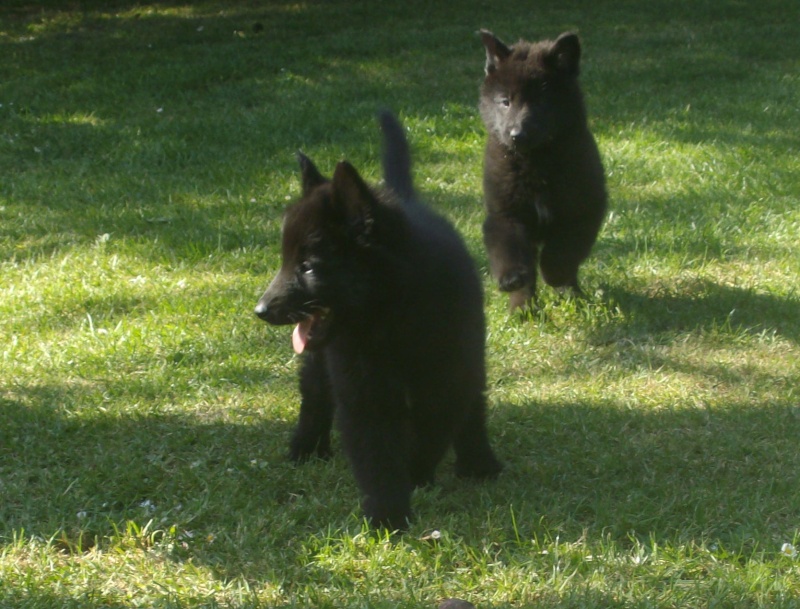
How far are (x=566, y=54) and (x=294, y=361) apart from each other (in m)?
2.00

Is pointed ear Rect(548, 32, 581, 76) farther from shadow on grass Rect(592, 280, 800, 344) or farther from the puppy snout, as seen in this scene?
the puppy snout

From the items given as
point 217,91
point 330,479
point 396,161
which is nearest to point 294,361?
point 330,479

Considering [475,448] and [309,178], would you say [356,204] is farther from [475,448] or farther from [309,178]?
[475,448]

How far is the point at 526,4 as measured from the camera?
13.4 m

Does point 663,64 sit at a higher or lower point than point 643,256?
higher

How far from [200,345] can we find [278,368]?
0.41 metres

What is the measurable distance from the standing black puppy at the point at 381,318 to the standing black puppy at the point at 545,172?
1802 mm

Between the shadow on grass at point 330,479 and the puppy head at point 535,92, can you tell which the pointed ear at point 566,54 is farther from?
the shadow on grass at point 330,479

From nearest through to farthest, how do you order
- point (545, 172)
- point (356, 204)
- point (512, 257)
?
point (356, 204)
point (512, 257)
point (545, 172)

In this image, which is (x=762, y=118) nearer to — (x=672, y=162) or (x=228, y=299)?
(x=672, y=162)

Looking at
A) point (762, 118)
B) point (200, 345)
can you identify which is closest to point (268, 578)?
point (200, 345)

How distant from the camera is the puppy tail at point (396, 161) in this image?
4.00 m

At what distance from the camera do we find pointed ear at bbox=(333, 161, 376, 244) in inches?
125

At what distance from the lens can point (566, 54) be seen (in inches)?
209
